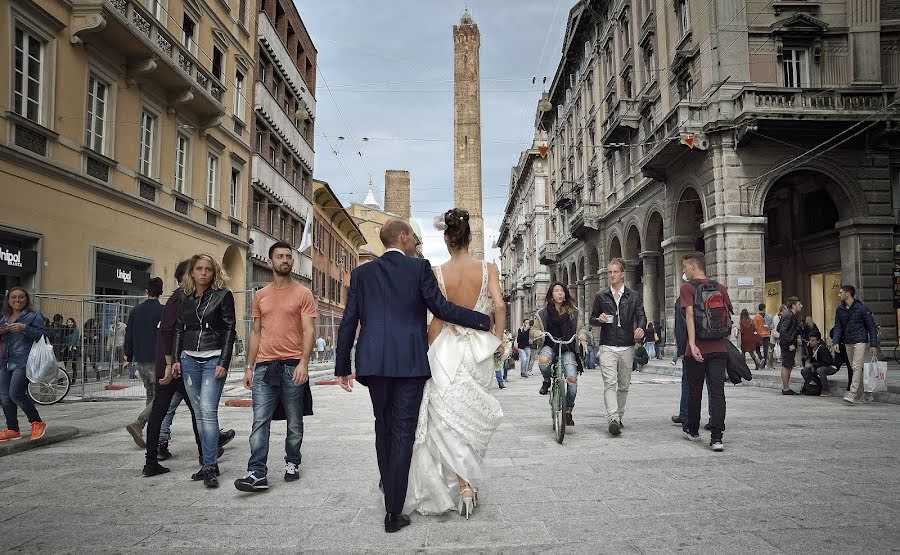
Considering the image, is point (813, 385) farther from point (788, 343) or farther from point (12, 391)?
point (12, 391)

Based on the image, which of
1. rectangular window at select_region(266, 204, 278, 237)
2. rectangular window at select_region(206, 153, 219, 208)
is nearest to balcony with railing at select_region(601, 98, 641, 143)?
rectangular window at select_region(266, 204, 278, 237)

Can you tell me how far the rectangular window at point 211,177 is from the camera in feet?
73.1

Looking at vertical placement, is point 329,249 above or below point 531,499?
above

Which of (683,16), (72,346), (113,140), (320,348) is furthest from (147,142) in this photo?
(683,16)

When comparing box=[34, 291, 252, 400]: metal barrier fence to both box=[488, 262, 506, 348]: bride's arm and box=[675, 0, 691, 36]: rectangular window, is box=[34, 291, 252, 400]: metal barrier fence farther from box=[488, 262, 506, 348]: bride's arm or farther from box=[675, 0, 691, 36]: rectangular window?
box=[675, 0, 691, 36]: rectangular window

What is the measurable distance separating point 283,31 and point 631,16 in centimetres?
1626

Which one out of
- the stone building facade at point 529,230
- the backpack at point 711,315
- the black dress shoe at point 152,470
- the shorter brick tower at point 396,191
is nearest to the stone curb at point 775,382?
the backpack at point 711,315

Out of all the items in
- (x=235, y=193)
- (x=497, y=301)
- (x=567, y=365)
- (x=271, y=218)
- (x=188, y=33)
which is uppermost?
(x=188, y=33)

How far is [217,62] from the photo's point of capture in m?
23.1

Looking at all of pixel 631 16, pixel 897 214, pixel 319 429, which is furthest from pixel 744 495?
pixel 631 16

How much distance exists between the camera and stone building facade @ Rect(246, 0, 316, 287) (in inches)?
1065

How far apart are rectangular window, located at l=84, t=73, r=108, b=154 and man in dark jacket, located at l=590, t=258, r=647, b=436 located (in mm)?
13129

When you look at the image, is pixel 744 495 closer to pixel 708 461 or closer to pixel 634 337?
pixel 708 461

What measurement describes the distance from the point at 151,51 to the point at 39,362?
12.0m
